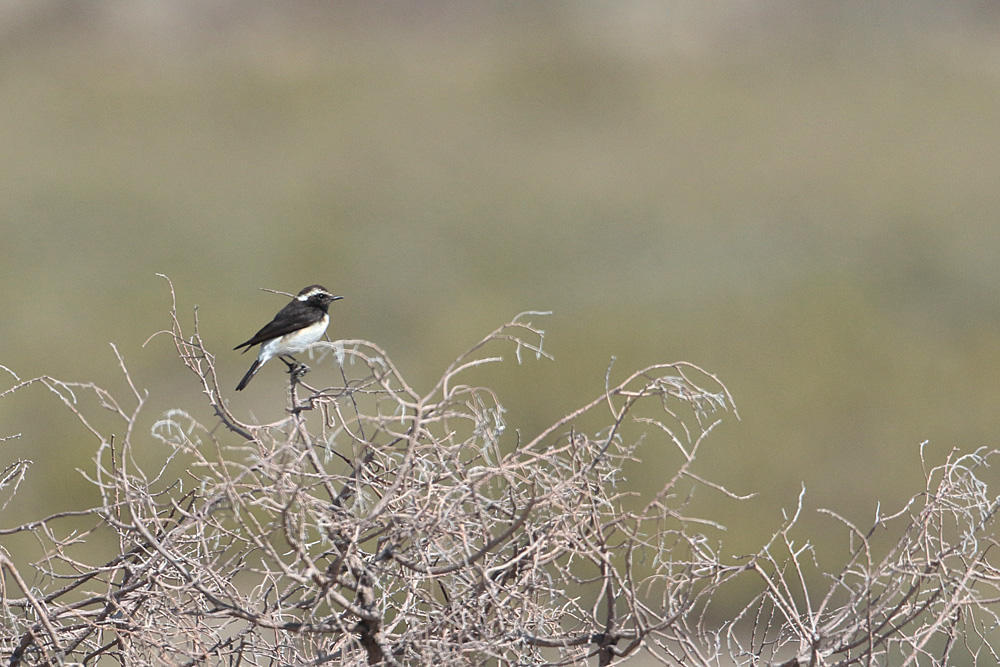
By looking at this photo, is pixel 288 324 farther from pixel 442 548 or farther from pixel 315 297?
pixel 442 548

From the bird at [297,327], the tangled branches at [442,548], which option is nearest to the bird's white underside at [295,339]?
the bird at [297,327]

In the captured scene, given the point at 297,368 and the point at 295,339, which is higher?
the point at 295,339

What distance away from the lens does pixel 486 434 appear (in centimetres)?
339

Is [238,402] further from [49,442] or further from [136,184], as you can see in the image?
[136,184]

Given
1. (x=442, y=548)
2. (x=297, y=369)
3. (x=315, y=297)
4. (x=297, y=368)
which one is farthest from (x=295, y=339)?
(x=442, y=548)

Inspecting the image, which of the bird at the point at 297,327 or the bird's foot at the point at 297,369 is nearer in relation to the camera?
the bird's foot at the point at 297,369

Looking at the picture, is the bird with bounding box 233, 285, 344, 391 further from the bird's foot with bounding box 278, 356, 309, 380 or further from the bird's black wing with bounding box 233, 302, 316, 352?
the bird's foot with bounding box 278, 356, 309, 380

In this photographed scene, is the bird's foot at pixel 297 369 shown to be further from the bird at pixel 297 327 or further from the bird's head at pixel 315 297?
the bird's head at pixel 315 297

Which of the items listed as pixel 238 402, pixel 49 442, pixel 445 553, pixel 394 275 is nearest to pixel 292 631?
pixel 445 553

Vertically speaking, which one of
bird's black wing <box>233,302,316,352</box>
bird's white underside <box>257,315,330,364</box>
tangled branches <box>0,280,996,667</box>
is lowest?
tangled branches <box>0,280,996,667</box>

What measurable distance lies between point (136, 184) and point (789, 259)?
23.7 metres

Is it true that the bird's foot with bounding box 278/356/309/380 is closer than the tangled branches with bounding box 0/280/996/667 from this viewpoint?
No

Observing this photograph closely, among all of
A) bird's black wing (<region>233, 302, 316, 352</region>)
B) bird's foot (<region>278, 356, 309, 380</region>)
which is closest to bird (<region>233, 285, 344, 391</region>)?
bird's black wing (<region>233, 302, 316, 352</region>)

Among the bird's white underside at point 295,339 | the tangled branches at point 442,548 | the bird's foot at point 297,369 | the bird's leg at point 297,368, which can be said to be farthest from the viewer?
the bird's white underside at point 295,339
